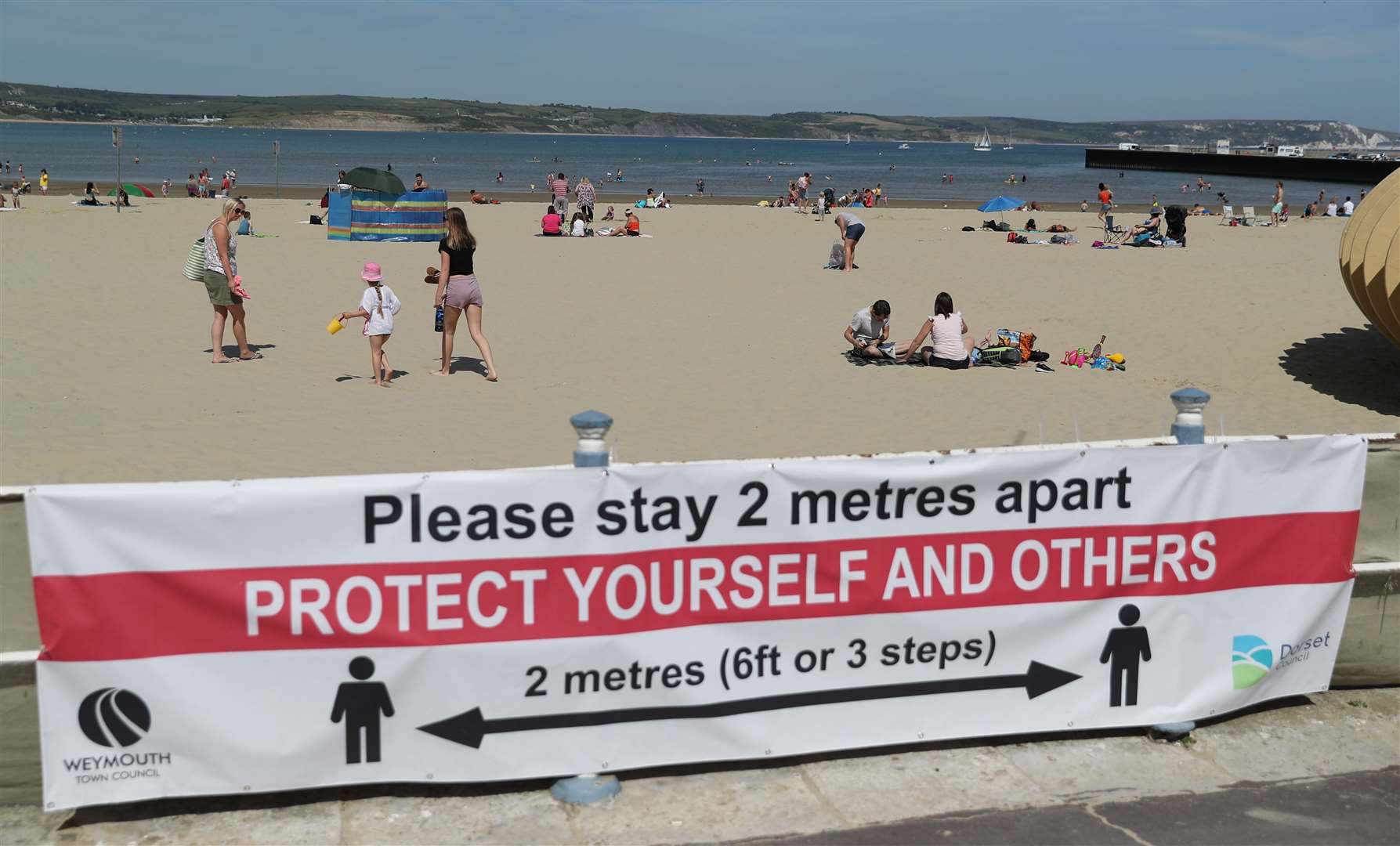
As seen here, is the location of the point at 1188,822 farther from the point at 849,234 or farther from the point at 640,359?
the point at 849,234

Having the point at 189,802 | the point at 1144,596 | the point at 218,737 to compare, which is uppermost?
the point at 1144,596

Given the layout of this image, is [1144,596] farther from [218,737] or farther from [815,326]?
[815,326]

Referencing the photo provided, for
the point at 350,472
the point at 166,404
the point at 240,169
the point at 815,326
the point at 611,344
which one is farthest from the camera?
the point at 240,169

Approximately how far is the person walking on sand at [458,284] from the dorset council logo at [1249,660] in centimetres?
824

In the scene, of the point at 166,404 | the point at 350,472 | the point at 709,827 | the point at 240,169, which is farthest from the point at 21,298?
the point at 240,169

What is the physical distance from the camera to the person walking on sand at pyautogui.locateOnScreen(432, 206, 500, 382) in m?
12.3

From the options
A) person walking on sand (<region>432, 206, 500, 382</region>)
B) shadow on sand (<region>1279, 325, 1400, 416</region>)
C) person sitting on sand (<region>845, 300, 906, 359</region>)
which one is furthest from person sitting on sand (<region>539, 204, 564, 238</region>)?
shadow on sand (<region>1279, 325, 1400, 416</region>)

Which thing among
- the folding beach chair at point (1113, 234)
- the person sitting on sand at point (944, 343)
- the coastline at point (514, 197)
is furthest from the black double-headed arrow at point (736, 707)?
the coastline at point (514, 197)

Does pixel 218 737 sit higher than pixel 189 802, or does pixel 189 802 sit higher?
pixel 218 737

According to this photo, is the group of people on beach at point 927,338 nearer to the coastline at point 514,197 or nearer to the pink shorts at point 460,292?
the pink shorts at point 460,292

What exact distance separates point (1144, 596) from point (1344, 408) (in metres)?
8.44

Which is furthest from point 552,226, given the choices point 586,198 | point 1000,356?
point 1000,356

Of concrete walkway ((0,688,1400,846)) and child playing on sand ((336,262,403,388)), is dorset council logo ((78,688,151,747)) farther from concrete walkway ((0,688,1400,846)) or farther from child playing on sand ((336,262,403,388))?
child playing on sand ((336,262,403,388))

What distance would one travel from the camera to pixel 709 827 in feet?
15.7
